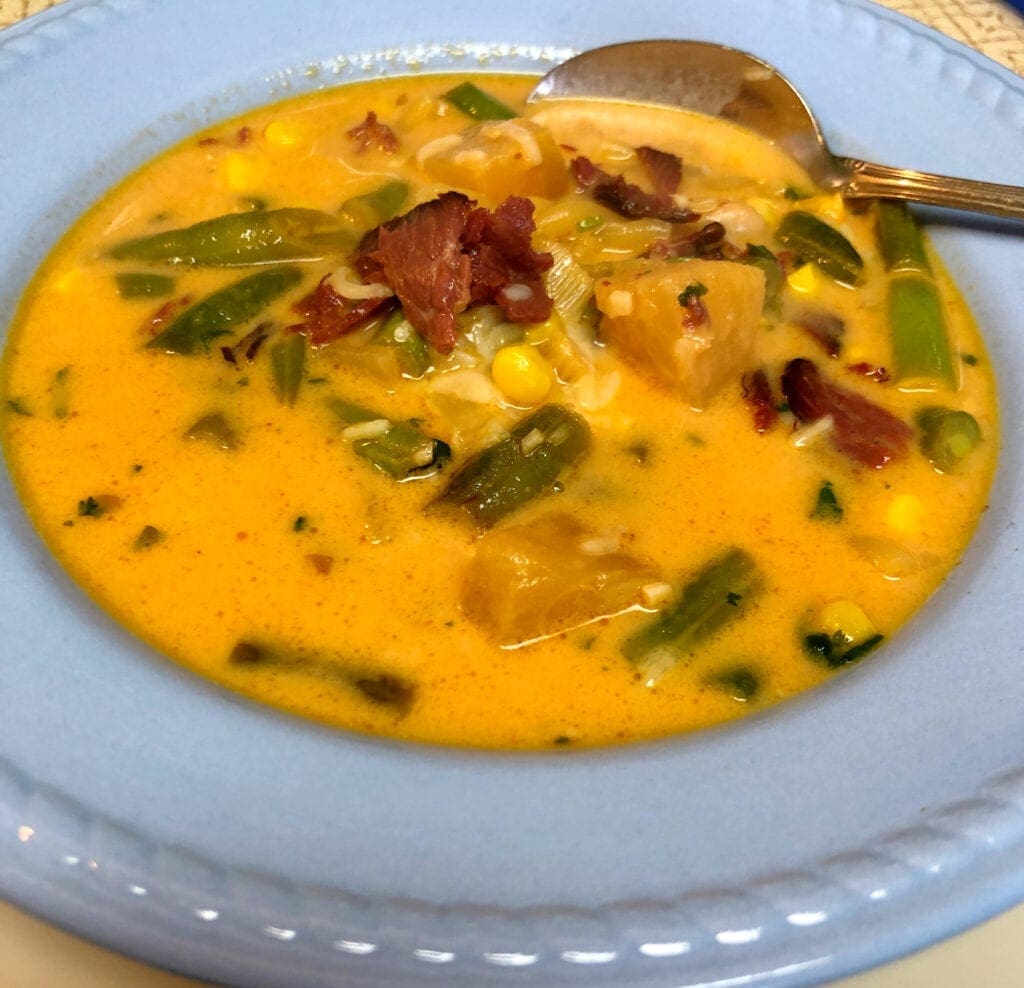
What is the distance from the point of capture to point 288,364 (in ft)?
9.14

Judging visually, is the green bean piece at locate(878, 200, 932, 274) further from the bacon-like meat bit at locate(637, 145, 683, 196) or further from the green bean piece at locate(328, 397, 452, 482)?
the green bean piece at locate(328, 397, 452, 482)

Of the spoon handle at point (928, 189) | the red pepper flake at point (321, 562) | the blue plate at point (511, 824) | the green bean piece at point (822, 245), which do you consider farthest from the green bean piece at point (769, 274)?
the red pepper flake at point (321, 562)

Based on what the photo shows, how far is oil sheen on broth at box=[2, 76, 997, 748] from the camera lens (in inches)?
86.7

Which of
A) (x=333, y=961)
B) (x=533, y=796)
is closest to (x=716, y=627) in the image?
(x=533, y=796)

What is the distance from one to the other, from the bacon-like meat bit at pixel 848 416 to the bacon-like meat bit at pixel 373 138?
1.76 meters

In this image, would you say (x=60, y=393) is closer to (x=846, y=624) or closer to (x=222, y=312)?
(x=222, y=312)

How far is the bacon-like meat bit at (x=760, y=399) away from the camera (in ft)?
9.02

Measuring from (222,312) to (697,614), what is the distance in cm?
168

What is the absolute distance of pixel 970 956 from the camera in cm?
176

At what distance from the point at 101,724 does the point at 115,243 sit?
193cm

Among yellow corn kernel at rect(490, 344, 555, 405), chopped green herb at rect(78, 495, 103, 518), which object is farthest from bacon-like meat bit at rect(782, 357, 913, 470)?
chopped green herb at rect(78, 495, 103, 518)

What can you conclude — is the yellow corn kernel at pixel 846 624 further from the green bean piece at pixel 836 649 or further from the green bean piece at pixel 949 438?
the green bean piece at pixel 949 438

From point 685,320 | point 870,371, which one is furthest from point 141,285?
point 870,371

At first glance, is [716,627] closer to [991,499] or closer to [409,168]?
[991,499]
